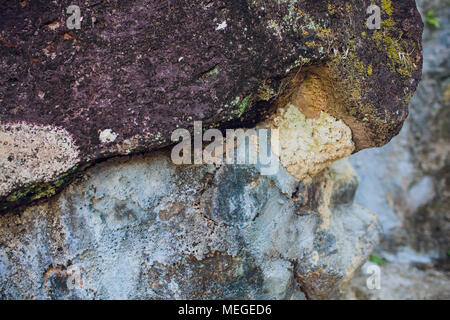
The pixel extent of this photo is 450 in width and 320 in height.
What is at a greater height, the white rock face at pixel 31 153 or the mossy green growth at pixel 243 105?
the mossy green growth at pixel 243 105

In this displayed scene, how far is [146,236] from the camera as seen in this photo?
52.9 inches

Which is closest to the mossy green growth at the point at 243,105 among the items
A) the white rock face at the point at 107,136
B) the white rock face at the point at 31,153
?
the white rock face at the point at 107,136

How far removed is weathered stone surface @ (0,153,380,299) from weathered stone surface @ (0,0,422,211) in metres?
0.11

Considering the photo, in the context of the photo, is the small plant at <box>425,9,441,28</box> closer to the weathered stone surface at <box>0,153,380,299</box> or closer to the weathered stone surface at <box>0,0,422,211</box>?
the weathered stone surface at <box>0,0,422,211</box>

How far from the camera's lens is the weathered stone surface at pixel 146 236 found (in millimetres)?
1310

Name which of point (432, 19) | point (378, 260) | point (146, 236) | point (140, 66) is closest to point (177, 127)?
point (140, 66)

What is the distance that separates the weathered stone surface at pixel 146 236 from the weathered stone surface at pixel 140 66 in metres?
0.11

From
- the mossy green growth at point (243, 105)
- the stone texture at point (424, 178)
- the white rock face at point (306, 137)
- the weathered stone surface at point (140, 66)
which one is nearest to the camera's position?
the weathered stone surface at point (140, 66)

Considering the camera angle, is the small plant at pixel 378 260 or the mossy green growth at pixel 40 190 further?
the small plant at pixel 378 260

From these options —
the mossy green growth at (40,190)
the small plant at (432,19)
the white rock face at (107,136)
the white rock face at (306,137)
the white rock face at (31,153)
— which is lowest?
the mossy green growth at (40,190)

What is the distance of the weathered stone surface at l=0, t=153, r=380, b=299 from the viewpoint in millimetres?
1310

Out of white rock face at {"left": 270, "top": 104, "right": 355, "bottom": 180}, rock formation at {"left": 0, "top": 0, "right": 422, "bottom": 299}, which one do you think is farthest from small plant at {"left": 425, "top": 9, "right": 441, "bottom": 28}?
white rock face at {"left": 270, "top": 104, "right": 355, "bottom": 180}

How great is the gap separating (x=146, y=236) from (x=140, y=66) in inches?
21.2

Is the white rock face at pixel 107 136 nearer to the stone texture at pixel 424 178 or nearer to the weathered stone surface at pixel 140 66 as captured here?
the weathered stone surface at pixel 140 66
